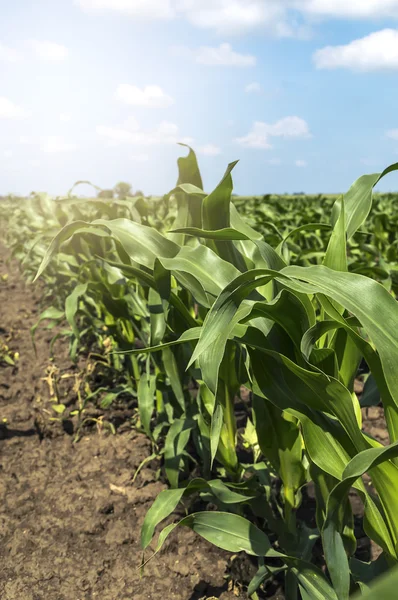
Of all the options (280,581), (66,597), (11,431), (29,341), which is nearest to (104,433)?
(11,431)

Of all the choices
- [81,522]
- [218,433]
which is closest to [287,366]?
[218,433]

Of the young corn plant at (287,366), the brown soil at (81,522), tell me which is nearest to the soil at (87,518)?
the brown soil at (81,522)

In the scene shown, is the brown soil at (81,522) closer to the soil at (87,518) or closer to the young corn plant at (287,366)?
the soil at (87,518)

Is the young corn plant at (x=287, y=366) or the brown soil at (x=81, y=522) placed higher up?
the young corn plant at (x=287, y=366)

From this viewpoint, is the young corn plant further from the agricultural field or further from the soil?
the soil

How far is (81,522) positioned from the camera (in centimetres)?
182

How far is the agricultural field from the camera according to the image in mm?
882

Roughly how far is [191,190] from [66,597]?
1192mm

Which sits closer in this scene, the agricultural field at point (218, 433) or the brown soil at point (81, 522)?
the agricultural field at point (218, 433)

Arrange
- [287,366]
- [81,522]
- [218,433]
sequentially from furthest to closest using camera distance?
[81,522]
[218,433]
[287,366]

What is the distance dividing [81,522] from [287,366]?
126 centimetres

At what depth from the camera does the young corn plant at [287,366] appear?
0.83 meters

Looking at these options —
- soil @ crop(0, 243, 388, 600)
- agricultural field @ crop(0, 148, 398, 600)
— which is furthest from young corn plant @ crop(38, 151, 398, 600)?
soil @ crop(0, 243, 388, 600)

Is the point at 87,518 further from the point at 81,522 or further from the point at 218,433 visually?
the point at 218,433
